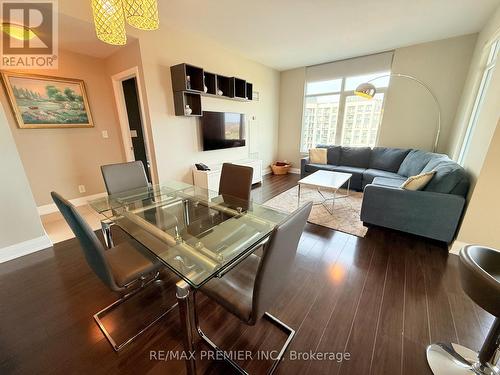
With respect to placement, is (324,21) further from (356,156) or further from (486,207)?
(486,207)

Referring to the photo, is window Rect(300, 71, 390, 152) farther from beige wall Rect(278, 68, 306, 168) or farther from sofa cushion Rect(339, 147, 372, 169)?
sofa cushion Rect(339, 147, 372, 169)

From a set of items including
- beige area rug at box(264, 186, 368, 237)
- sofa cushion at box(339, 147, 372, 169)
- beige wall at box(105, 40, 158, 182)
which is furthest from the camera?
sofa cushion at box(339, 147, 372, 169)

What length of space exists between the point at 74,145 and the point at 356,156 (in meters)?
5.21

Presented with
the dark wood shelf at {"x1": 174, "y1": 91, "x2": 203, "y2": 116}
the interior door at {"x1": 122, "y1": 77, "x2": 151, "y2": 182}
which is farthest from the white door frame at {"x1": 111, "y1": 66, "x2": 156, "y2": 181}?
the dark wood shelf at {"x1": 174, "y1": 91, "x2": 203, "y2": 116}

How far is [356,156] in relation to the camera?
4.24 m

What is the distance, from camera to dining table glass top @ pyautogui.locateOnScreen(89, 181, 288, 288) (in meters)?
1.17

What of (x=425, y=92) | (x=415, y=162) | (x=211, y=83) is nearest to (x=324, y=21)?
(x=211, y=83)

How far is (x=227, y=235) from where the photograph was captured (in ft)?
4.72

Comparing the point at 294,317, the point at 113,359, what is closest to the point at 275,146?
the point at 294,317

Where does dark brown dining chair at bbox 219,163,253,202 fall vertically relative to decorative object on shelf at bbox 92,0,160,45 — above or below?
below

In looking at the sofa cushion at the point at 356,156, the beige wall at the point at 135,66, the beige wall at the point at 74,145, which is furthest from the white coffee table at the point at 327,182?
the beige wall at the point at 74,145

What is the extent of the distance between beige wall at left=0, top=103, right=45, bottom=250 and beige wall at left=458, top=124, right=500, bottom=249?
4.45 meters

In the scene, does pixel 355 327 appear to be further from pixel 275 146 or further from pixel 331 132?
pixel 275 146

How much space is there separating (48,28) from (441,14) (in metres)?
4.87
